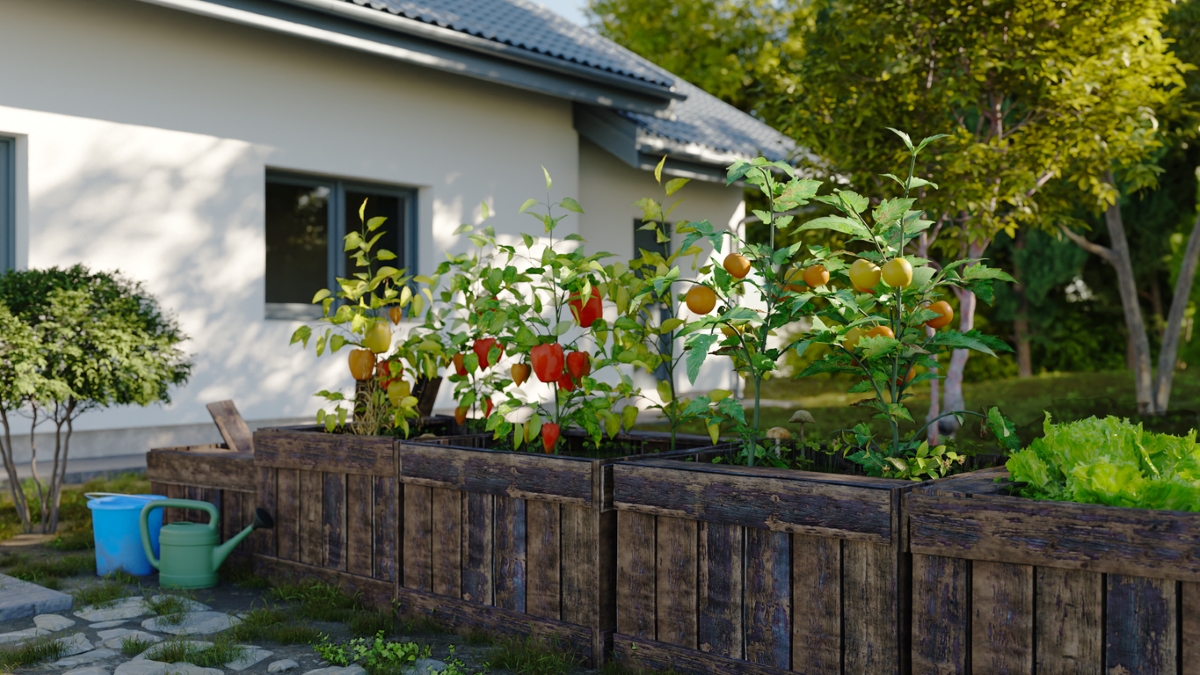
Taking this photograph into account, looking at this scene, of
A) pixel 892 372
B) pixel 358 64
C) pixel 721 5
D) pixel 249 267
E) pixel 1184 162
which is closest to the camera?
pixel 892 372

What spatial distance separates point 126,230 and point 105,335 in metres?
2.48

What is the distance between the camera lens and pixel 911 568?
2867 mm

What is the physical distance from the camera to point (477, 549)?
12.5ft

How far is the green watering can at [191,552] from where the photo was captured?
454 centimetres

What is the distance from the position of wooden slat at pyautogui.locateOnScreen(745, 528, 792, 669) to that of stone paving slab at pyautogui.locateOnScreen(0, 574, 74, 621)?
2826 millimetres

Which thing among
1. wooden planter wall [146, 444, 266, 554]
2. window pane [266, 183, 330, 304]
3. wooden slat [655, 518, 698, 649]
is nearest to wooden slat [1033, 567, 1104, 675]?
wooden slat [655, 518, 698, 649]

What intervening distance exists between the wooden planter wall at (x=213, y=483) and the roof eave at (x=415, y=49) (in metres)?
3.51

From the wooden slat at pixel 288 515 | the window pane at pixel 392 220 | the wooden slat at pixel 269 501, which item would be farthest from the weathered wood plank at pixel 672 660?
the window pane at pixel 392 220

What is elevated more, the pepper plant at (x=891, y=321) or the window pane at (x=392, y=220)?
the window pane at (x=392, y=220)

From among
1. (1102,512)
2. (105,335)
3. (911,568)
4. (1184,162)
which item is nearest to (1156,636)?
(1102,512)

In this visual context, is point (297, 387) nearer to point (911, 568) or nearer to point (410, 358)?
point (410, 358)

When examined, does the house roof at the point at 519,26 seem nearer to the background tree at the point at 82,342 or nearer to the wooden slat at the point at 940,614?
the background tree at the point at 82,342

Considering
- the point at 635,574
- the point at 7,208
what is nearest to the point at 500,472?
the point at 635,574

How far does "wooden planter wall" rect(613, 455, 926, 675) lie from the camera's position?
9.44 feet
